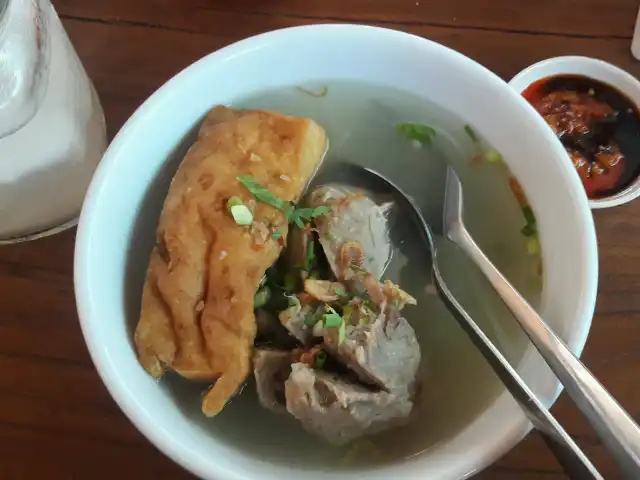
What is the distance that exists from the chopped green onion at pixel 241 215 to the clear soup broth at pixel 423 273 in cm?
19

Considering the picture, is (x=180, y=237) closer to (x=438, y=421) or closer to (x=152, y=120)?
(x=152, y=120)

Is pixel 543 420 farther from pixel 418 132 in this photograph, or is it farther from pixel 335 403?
pixel 418 132

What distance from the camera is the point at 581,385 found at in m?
0.70

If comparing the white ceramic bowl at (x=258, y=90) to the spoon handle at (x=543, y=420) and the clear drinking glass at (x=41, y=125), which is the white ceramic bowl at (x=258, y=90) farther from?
the clear drinking glass at (x=41, y=125)

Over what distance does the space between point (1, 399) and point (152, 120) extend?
455 mm

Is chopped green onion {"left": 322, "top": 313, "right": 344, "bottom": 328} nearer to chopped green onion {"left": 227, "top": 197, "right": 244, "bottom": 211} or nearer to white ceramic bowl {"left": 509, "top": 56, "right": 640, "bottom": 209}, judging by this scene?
chopped green onion {"left": 227, "top": 197, "right": 244, "bottom": 211}

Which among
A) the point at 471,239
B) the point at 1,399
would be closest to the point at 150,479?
the point at 1,399

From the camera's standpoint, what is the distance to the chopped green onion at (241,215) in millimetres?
881

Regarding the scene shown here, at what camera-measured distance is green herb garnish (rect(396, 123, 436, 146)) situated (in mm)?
1060

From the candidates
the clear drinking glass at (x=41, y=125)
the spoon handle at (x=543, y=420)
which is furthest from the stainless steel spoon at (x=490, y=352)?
the clear drinking glass at (x=41, y=125)

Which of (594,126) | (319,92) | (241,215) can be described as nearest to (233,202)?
(241,215)

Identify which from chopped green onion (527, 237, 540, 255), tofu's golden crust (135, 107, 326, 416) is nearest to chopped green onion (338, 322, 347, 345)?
tofu's golden crust (135, 107, 326, 416)

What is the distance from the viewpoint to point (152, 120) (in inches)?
35.1

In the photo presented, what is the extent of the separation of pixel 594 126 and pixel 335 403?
635 mm
